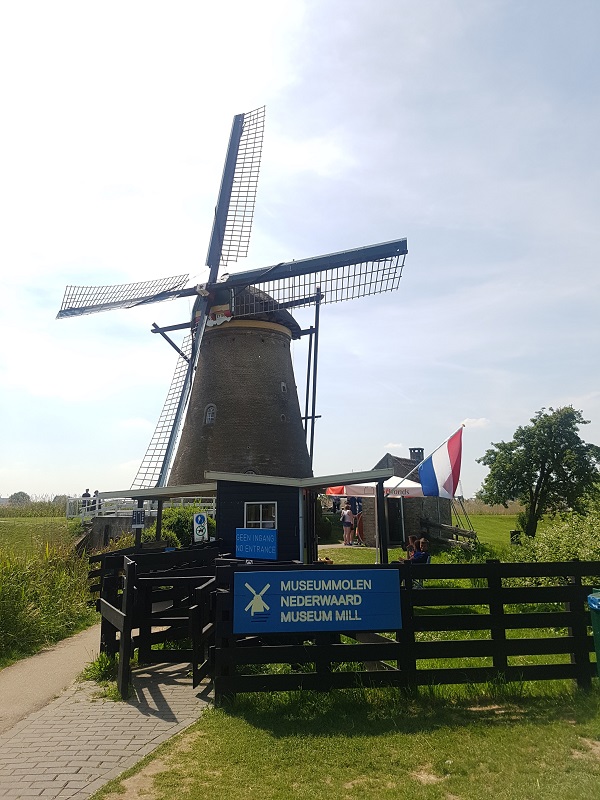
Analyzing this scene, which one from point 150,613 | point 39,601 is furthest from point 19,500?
point 150,613

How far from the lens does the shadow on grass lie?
5340 mm

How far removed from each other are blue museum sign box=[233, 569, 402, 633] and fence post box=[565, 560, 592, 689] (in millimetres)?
1987

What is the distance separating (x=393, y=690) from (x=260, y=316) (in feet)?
64.1

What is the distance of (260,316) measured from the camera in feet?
79.6

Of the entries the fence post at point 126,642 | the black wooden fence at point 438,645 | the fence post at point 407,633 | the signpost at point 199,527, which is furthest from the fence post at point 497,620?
the signpost at point 199,527

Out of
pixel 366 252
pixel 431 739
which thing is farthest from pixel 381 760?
pixel 366 252

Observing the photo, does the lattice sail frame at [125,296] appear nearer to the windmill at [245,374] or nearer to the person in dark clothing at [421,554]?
the windmill at [245,374]

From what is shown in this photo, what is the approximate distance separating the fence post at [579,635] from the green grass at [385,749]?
24 cm

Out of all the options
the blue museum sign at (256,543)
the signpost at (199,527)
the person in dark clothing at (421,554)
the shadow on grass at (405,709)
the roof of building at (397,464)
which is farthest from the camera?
the roof of building at (397,464)

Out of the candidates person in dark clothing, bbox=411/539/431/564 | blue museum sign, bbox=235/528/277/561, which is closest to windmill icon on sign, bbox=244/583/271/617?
person in dark clothing, bbox=411/539/431/564

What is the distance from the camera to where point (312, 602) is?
631 cm

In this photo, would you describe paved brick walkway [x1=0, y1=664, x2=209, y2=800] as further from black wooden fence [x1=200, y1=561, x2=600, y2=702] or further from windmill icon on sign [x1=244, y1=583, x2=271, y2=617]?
windmill icon on sign [x1=244, y1=583, x2=271, y2=617]

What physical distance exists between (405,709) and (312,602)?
1.40 m

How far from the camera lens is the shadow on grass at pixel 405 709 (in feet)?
17.5
